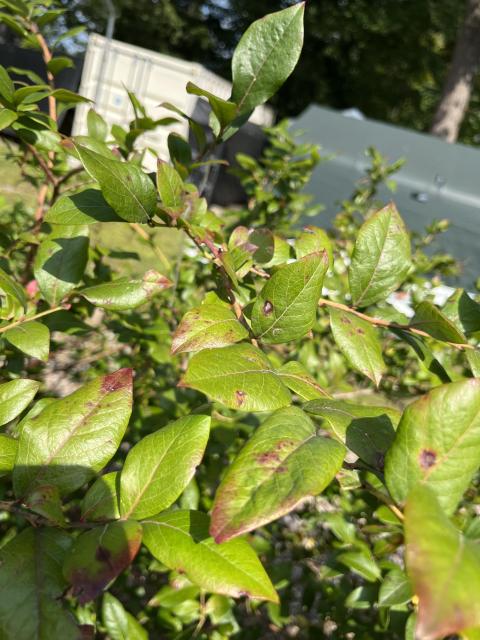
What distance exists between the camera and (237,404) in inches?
20.1

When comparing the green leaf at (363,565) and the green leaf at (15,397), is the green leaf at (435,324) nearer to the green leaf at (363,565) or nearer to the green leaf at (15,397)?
the green leaf at (15,397)

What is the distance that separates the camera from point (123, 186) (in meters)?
0.62

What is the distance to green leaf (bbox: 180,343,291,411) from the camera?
512 millimetres

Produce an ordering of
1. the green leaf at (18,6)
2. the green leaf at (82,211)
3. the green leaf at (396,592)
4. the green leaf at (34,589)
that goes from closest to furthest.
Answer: the green leaf at (34,589) < the green leaf at (82,211) < the green leaf at (396,592) < the green leaf at (18,6)

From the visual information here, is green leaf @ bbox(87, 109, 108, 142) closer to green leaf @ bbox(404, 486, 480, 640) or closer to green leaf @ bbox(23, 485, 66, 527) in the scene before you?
green leaf @ bbox(23, 485, 66, 527)

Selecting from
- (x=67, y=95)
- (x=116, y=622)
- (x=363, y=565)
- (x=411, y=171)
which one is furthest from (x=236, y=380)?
(x=411, y=171)

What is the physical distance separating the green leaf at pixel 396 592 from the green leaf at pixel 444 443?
1.11 ft

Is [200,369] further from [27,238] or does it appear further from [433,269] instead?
[433,269]

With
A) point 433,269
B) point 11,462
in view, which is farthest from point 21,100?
A: point 433,269

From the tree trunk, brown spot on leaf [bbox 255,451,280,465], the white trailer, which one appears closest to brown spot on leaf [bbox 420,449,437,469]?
brown spot on leaf [bbox 255,451,280,465]

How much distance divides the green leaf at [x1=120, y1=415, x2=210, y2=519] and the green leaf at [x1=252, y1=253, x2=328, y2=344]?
0.47 feet

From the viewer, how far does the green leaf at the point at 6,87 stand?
743 mm

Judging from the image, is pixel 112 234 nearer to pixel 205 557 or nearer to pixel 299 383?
pixel 299 383

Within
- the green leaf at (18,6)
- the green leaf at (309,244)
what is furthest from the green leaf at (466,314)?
the green leaf at (18,6)
